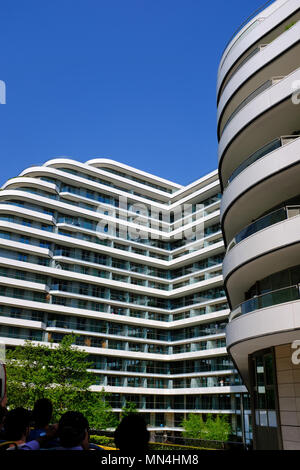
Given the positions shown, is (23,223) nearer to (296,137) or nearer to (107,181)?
(107,181)

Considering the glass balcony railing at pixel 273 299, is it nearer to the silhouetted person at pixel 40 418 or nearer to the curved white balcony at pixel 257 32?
the silhouetted person at pixel 40 418

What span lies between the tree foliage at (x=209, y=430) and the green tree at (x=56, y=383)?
8.42 m

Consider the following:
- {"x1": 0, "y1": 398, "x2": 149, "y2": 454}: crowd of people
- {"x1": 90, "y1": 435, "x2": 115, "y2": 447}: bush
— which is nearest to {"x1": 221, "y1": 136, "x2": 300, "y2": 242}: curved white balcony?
{"x1": 0, "y1": 398, "x2": 149, "y2": 454}: crowd of people

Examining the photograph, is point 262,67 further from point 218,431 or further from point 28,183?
point 28,183

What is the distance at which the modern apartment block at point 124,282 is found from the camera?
160 ft

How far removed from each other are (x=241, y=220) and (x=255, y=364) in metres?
6.63

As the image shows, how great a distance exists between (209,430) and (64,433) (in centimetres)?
3996

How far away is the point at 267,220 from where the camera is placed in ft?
54.1

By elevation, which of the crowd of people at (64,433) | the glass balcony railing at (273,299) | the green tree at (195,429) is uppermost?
the glass balcony railing at (273,299)

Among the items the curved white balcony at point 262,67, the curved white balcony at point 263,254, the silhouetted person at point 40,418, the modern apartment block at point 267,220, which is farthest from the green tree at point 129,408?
the silhouetted person at point 40,418

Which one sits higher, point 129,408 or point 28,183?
point 28,183

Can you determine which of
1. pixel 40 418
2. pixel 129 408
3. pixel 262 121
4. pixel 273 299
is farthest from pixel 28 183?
pixel 40 418

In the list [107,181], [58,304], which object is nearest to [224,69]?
[58,304]

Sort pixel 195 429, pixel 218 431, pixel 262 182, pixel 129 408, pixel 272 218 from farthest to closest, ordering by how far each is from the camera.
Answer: pixel 129 408 < pixel 195 429 < pixel 218 431 < pixel 262 182 < pixel 272 218
